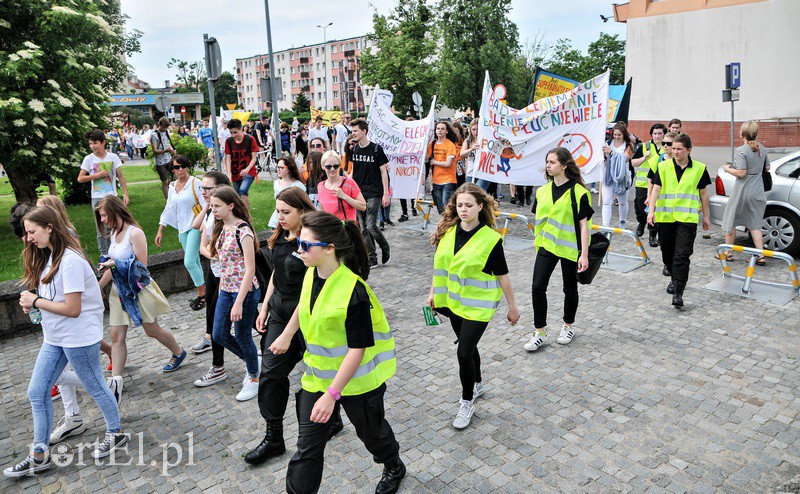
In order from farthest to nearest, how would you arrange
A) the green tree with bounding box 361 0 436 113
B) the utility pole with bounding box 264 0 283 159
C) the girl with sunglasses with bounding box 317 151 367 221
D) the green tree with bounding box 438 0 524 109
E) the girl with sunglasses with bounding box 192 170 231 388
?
the green tree with bounding box 361 0 436 113 → the green tree with bounding box 438 0 524 109 → the utility pole with bounding box 264 0 283 159 → the girl with sunglasses with bounding box 317 151 367 221 → the girl with sunglasses with bounding box 192 170 231 388

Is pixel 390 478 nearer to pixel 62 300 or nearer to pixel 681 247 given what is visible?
pixel 62 300

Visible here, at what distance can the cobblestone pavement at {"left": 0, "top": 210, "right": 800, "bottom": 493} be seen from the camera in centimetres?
397

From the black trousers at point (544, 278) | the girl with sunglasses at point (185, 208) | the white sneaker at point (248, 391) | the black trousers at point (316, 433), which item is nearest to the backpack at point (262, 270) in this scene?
the white sneaker at point (248, 391)

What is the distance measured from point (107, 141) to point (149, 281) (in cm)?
Answer: 418

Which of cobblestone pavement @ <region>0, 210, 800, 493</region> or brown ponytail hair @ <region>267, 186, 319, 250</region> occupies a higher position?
brown ponytail hair @ <region>267, 186, 319, 250</region>

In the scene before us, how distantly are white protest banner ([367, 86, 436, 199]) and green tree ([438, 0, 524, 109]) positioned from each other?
101 feet

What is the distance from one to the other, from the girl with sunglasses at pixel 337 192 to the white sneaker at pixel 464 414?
3100 millimetres

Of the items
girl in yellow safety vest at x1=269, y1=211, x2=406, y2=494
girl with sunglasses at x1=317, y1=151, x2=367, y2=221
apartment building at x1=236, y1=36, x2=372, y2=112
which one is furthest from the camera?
apartment building at x1=236, y1=36, x2=372, y2=112

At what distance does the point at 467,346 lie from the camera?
443cm

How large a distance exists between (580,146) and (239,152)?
226 inches

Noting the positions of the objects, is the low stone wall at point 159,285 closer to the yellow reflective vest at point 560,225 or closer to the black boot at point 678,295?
the yellow reflective vest at point 560,225

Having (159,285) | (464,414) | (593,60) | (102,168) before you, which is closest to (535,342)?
(464,414)

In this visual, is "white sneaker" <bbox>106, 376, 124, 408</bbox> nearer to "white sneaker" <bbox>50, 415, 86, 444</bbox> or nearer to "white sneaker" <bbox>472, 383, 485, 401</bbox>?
"white sneaker" <bbox>50, 415, 86, 444</bbox>

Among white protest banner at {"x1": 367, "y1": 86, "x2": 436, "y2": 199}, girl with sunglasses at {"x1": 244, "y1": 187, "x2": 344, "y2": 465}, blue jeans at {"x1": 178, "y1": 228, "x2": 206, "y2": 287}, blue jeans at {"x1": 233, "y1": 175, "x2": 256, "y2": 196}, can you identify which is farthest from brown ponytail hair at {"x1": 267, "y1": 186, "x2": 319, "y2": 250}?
blue jeans at {"x1": 233, "y1": 175, "x2": 256, "y2": 196}
